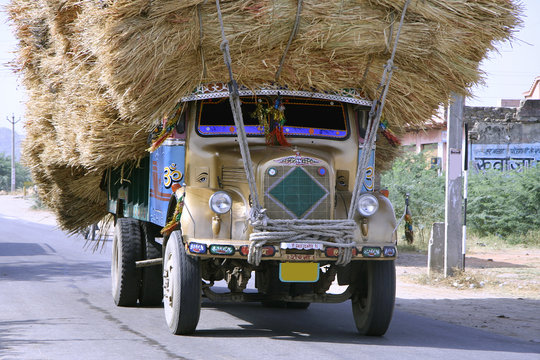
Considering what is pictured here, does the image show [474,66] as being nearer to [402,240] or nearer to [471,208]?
[402,240]

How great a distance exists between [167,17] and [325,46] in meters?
1.42

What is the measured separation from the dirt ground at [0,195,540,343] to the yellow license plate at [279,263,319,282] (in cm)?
240

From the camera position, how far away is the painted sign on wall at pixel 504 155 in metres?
27.1

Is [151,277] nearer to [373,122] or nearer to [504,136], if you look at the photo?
[373,122]

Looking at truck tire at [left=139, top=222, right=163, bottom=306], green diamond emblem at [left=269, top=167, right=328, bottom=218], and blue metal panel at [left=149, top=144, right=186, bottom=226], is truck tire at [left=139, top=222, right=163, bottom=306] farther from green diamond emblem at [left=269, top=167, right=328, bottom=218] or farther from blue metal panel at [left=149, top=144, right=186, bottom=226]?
green diamond emblem at [left=269, top=167, right=328, bottom=218]

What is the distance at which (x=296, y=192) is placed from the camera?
6.83 metres

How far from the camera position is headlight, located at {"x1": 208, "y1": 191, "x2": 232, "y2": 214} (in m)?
6.62

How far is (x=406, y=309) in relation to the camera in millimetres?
9641

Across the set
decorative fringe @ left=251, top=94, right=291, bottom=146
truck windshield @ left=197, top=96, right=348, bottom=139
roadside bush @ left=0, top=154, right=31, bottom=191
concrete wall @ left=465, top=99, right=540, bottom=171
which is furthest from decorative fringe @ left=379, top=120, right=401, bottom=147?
roadside bush @ left=0, top=154, right=31, bottom=191

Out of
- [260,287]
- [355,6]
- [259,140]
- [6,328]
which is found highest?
[355,6]

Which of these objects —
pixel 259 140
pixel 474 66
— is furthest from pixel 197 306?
pixel 474 66

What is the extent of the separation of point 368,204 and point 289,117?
1.24 m

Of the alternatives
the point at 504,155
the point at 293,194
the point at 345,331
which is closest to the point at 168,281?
the point at 293,194

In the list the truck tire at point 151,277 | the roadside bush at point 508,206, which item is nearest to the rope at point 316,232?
the truck tire at point 151,277
